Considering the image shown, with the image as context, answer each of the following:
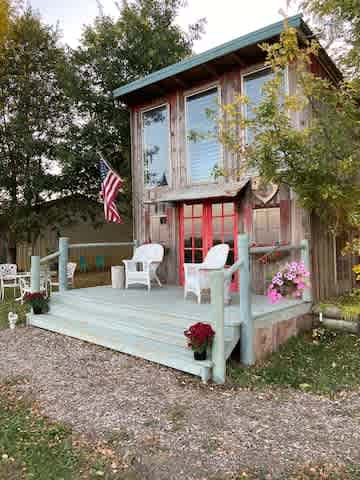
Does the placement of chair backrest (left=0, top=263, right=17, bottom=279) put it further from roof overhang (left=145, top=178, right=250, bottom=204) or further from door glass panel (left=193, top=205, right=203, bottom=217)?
door glass panel (left=193, top=205, right=203, bottom=217)

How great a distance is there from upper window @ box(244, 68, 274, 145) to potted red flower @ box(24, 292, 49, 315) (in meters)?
4.39

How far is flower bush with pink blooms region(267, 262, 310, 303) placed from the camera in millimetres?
4949

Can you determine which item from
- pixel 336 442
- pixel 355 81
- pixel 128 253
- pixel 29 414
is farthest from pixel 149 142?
pixel 128 253

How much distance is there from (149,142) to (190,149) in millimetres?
1196

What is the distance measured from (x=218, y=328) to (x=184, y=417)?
95cm

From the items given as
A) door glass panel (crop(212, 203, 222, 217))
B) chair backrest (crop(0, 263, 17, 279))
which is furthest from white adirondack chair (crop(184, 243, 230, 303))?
chair backrest (crop(0, 263, 17, 279))

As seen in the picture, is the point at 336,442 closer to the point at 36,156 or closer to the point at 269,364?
the point at 269,364

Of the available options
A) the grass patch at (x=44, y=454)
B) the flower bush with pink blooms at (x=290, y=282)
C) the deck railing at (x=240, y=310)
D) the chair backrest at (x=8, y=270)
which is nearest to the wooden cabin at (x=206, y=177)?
the flower bush with pink blooms at (x=290, y=282)

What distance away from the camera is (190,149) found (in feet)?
22.7

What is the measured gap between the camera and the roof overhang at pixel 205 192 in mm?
5844

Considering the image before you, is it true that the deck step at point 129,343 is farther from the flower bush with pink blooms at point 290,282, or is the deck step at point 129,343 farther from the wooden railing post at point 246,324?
the flower bush with pink blooms at point 290,282

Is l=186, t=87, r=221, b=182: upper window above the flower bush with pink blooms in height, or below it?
above

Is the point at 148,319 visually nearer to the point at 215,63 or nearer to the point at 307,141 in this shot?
the point at 307,141

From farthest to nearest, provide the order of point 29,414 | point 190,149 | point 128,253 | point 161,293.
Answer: point 128,253 < point 190,149 < point 161,293 < point 29,414
